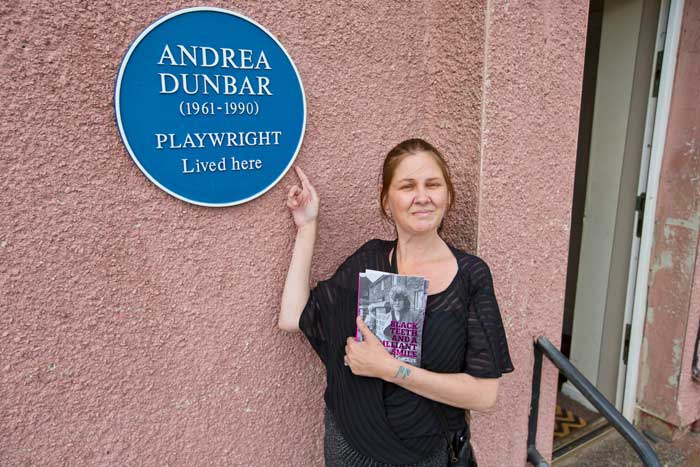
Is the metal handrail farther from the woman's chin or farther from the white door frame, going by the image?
the white door frame

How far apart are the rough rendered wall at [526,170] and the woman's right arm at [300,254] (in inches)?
26.6

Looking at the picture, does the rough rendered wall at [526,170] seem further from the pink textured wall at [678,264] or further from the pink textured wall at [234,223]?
the pink textured wall at [678,264]

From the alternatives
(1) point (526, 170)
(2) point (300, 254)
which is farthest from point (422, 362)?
(1) point (526, 170)

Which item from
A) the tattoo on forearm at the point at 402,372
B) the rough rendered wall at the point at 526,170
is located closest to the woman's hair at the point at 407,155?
the rough rendered wall at the point at 526,170

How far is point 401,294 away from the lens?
1409 millimetres

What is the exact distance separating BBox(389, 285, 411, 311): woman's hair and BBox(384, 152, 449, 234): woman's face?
0.18 meters

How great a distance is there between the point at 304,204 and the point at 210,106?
1.44ft

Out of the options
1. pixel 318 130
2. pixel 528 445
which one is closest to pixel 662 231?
pixel 528 445

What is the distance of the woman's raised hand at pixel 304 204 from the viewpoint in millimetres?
1605

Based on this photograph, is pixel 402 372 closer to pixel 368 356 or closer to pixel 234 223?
pixel 368 356

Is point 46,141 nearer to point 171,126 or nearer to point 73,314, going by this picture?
point 171,126

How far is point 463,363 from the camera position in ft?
4.77

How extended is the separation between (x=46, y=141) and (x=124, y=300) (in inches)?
19.3

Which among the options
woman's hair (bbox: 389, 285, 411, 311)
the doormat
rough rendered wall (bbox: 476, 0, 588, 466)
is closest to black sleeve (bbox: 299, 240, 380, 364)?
woman's hair (bbox: 389, 285, 411, 311)
